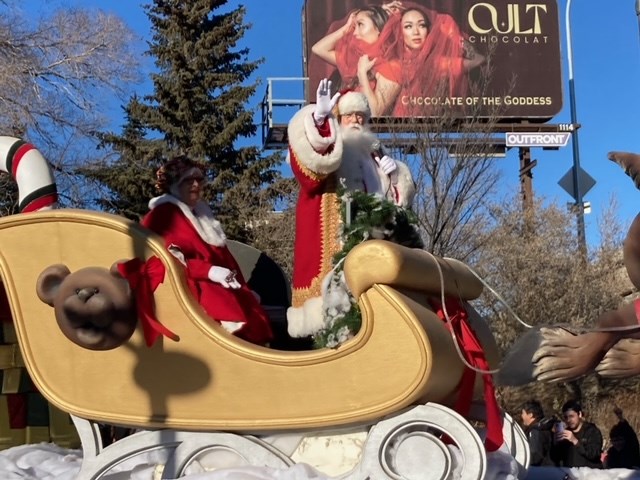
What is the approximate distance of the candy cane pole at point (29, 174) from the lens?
4125 millimetres

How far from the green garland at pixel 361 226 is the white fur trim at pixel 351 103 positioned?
63 cm

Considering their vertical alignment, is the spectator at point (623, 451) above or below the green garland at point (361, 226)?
below

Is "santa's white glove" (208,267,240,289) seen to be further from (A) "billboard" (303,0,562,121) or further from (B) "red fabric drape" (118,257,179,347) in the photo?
(A) "billboard" (303,0,562,121)

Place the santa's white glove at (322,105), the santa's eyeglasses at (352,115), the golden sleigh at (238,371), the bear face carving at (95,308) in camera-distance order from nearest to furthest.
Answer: the golden sleigh at (238,371) → the bear face carving at (95,308) → the santa's white glove at (322,105) → the santa's eyeglasses at (352,115)

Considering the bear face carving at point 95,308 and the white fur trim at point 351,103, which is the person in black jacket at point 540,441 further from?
the bear face carving at point 95,308

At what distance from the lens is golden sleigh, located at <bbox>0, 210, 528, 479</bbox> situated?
3129mm

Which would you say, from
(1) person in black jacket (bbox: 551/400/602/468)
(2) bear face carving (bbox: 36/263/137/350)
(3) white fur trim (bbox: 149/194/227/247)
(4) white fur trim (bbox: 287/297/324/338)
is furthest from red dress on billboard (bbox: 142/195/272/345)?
(1) person in black jacket (bbox: 551/400/602/468)

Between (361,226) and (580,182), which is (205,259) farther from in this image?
(580,182)

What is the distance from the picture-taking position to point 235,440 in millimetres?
3389

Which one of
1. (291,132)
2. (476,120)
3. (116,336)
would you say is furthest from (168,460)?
(476,120)

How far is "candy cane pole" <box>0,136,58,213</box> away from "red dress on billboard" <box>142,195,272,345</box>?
1.84 ft

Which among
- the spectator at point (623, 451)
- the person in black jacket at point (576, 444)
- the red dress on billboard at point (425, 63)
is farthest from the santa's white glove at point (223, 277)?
the red dress on billboard at point (425, 63)

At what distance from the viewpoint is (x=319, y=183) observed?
388 centimetres

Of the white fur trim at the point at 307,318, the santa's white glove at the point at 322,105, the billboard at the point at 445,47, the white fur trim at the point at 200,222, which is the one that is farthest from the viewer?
the billboard at the point at 445,47
